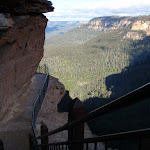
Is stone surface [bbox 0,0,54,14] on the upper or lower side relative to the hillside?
upper

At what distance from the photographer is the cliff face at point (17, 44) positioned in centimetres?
607

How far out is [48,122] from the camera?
9.43 m

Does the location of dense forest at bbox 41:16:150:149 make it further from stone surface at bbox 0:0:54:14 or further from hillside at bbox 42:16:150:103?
stone surface at bbox 0:0:54:14

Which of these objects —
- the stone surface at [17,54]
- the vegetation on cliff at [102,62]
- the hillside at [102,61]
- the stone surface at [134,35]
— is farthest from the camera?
the stone surface at [134,35]

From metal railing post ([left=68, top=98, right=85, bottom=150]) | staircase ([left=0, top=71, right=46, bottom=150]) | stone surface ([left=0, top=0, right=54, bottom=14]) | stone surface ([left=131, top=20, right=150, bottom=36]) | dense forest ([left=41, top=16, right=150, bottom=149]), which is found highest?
stone surface ([left=131, top=20, right=150, bottom=36])

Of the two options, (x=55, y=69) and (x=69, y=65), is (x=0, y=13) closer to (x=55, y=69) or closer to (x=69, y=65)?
(x=55, y=69)

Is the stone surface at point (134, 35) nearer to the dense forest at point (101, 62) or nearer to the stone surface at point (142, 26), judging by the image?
the dense forest at point (101, 62)

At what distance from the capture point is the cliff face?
6072mm

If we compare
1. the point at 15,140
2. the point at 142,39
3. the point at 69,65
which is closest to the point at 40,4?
the point at 15,140

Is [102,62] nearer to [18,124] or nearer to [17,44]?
[17,44]

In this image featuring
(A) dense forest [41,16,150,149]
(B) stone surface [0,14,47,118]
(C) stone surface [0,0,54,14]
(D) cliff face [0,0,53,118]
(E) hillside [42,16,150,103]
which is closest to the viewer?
(C) stone surface [0,0,54,14]

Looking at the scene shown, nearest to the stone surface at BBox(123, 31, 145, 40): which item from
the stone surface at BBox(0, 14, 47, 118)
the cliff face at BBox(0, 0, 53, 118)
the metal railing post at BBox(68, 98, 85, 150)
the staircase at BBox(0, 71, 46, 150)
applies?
the stone surface at BBox(0, 14, 47, 118)

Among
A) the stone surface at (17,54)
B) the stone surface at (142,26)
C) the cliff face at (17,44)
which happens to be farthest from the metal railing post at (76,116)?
the stone surface at (142,26)

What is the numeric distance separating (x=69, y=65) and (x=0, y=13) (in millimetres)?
107778
